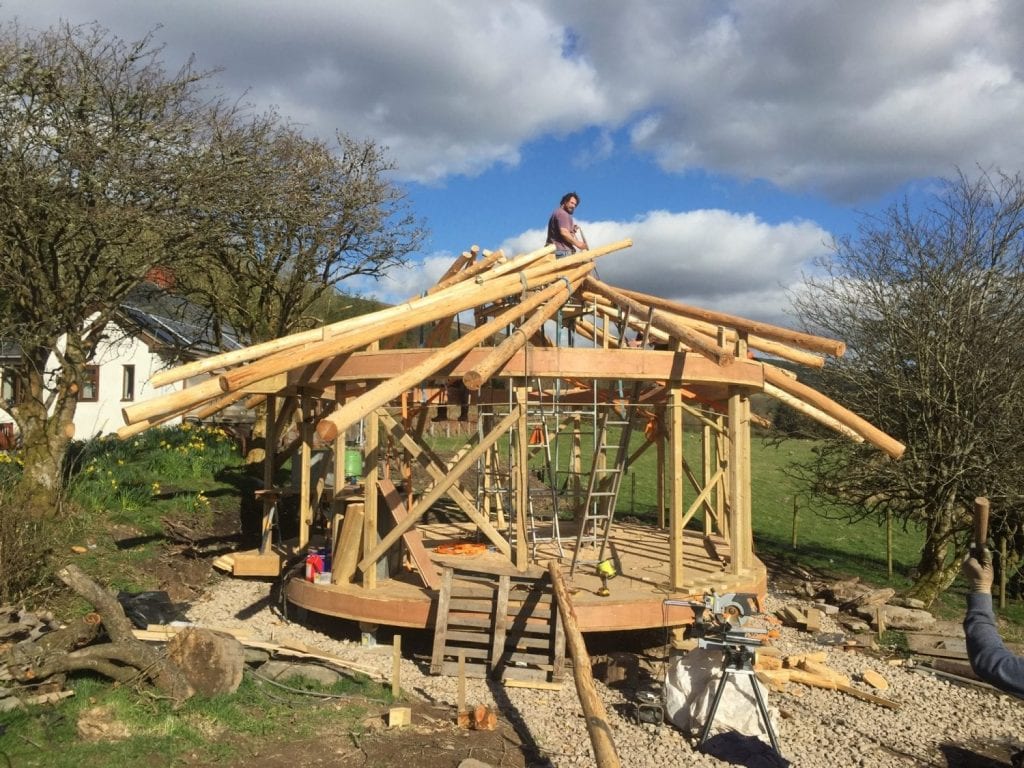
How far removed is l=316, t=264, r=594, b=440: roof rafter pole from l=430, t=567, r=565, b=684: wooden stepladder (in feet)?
7.52

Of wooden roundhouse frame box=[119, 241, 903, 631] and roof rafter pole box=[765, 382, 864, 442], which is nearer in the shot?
wooden roundhouse frame box=[119, 241, 903, 631]

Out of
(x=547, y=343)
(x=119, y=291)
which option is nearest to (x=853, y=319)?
(x=547, y=343)

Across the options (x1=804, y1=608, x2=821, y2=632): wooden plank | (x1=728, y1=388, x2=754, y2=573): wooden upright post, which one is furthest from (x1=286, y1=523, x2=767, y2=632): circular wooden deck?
(x1=804, y1=608, x2=821, y2=632): wooden plank

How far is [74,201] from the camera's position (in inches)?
444

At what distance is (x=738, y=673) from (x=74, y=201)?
10143 mm

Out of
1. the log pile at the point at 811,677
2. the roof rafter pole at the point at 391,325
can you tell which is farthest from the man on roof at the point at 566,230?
the log pile at the point at 811,677

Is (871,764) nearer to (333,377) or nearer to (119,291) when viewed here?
(333,377)

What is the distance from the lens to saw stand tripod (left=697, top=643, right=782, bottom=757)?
6613 mm

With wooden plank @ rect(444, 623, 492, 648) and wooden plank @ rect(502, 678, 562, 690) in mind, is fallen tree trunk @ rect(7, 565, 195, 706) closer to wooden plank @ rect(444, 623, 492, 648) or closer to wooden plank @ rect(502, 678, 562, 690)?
wooden plank @ rect(444, 623, 492, 648)

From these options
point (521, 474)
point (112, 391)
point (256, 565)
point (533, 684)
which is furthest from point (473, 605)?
point (112, 391)

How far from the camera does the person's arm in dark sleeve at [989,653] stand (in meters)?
3.48

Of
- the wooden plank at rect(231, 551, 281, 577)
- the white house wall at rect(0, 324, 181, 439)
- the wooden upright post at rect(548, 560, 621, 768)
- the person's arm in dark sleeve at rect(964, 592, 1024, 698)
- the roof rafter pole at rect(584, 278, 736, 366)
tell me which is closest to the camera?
the person's arm in dark sleeve at rect(964, 592, 1024, 698)

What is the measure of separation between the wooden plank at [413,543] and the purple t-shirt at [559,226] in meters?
4.95

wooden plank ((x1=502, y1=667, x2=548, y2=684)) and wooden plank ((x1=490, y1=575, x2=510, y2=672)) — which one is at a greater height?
wooden plank ((x1=490, y1=575, x2=510, y2=672))
